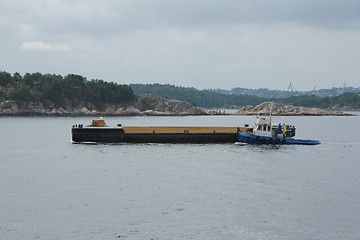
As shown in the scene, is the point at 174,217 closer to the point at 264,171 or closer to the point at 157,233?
the point at 157,233

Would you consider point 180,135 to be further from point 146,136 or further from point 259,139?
point 259,139

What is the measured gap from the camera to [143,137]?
79875 mm

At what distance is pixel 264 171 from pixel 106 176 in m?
18.5

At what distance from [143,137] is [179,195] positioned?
1574 inches

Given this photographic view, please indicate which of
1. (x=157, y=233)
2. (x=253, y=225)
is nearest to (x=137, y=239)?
(x=157, y=233)

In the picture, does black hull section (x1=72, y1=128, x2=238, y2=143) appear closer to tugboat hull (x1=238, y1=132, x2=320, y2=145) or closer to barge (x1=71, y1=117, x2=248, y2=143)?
barge (x1=71, y1=117, x2=248, y2=143)

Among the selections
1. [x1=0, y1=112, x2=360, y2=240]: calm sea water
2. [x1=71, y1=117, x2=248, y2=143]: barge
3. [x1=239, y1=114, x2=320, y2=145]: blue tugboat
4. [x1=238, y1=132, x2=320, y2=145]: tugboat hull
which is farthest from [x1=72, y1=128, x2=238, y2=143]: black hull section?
[x1=0, y1=112, x2=360, y2=240]: calm sea water

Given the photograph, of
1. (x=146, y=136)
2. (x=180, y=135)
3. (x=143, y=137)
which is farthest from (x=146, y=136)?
(x=180, y=135)

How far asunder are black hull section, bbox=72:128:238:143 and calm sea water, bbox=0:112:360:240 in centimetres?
958

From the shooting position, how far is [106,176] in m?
50.1

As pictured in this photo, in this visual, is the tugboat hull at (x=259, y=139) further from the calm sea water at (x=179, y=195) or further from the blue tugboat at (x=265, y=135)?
the calm sea water at (x=179, y=195)

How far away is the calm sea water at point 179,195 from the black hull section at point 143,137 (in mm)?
9583

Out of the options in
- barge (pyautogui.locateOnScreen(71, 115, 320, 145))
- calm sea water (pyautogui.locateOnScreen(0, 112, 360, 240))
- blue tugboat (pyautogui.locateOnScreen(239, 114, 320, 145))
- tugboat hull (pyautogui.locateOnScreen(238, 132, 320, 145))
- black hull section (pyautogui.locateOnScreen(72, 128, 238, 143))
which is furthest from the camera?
black hull section (pyautogui.locateOnScreen(72, 128, 238, 143))

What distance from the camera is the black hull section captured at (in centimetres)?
7931
